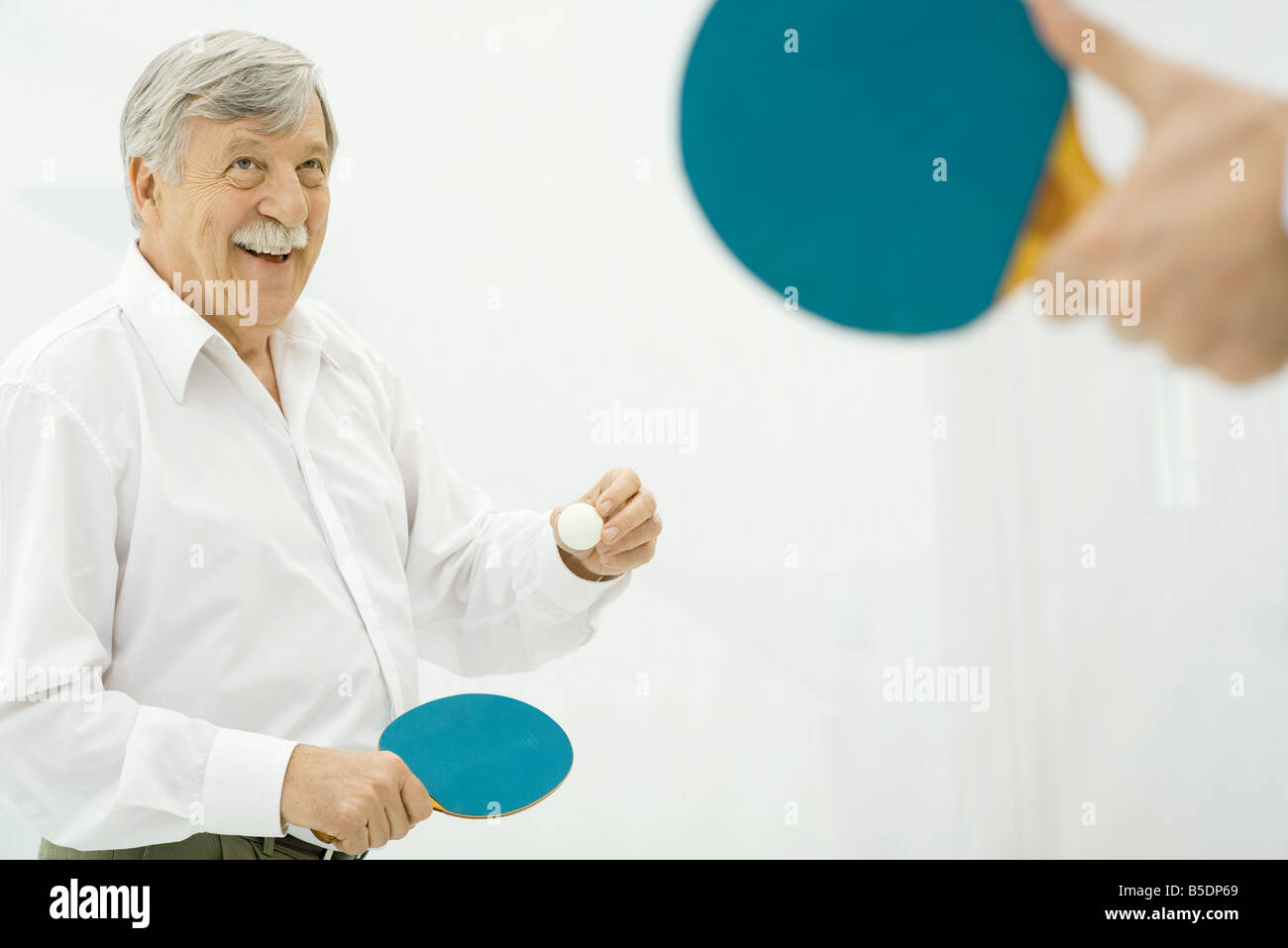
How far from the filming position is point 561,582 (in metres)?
1.33

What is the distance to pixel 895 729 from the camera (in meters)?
2.08

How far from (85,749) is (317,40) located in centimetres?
138

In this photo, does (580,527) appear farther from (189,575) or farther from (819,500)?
(819,500)

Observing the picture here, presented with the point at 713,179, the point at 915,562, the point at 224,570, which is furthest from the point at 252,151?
the point at 915,562

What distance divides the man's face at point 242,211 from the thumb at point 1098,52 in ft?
4.53

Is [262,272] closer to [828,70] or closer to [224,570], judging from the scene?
[224,570]

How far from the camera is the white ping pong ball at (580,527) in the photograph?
1.23 m

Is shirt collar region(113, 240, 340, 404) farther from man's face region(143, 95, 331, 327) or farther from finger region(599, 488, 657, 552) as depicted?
finger region(599, 488, 657, 552)

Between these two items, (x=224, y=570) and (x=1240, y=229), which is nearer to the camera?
(x=224, y=570)

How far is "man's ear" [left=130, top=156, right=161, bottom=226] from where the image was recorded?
122 centimetres

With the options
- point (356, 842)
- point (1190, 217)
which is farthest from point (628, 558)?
point (1190, 217)

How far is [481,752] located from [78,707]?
0.38 meters
